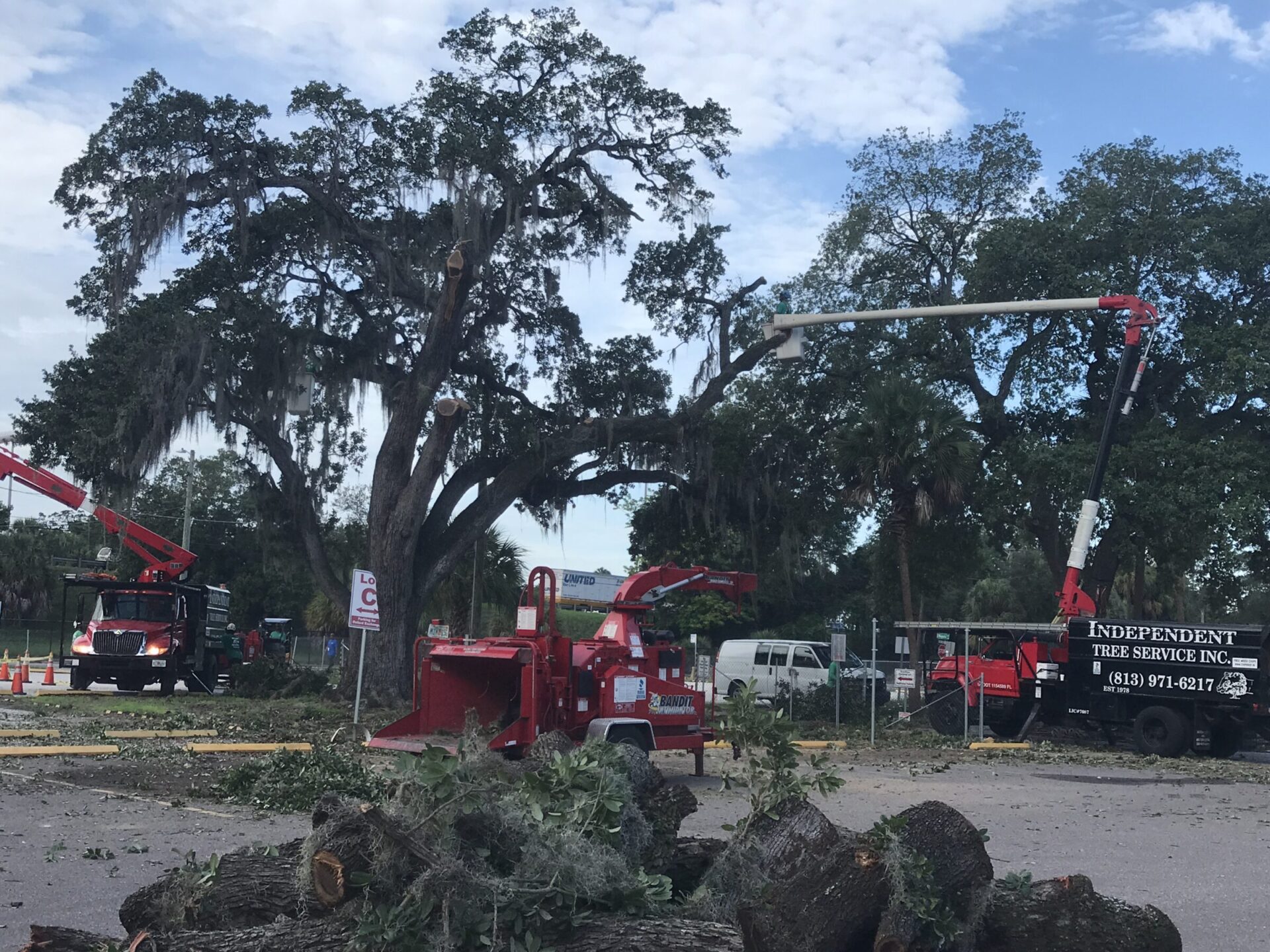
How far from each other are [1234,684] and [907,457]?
8409mm

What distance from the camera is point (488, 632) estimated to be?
38.5 m

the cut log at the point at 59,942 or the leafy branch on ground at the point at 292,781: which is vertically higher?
the cut log at the point at 59,942

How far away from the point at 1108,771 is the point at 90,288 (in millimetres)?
22672

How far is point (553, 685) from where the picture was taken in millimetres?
14477

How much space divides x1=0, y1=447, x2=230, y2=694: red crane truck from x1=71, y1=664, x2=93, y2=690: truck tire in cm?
2

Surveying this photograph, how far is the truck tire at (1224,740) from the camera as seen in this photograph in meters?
22.4

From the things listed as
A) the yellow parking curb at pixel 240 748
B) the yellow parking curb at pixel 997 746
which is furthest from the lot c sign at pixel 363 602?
the yellow parking curb at pixel 997 746

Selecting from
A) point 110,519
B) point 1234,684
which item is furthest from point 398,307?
point 1234,684

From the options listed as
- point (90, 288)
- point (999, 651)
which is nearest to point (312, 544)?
point (90, 288)

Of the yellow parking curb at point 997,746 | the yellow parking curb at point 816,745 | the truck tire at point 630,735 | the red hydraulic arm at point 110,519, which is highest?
the red hydraulic arm at point 110,519

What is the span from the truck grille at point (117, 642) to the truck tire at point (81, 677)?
0.57m

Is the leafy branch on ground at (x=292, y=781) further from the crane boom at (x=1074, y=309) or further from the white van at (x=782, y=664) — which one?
the white van at (x=782, y=664)

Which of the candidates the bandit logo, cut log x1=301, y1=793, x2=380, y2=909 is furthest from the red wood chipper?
the bandit logo

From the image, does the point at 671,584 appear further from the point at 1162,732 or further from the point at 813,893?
the point at 1162,732
